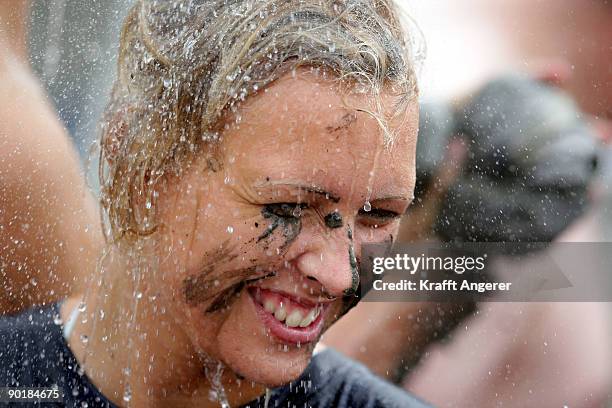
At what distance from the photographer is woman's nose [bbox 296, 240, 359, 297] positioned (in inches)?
31.7

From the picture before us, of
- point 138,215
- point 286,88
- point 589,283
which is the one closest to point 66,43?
point 138,215

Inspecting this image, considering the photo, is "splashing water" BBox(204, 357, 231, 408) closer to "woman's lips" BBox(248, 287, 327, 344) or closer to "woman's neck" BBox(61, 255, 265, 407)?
"woman's neck" BBox(61, 255, 265, 407)

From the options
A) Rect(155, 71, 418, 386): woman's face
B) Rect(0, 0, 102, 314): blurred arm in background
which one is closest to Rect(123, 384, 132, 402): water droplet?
Rect(155, 71, 418, 386): woman's face

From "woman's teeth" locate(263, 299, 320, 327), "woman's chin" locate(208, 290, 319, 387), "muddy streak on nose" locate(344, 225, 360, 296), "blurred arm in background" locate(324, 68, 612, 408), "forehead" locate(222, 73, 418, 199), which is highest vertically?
"forehead" locate(222, 73, 418, 199)

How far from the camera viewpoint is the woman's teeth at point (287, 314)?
2.71 ft

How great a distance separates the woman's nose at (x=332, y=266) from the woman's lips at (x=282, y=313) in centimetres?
4

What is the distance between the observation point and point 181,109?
830mm

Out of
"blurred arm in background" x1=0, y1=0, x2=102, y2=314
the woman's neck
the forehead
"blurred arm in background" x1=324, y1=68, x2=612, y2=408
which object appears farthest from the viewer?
"blurred arm in background" x1=324, y1=68, x2=612, y2=408

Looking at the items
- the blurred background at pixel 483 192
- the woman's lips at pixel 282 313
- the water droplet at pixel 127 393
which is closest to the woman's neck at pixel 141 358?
the water droplet at pixel 127 393

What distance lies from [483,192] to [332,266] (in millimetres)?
605

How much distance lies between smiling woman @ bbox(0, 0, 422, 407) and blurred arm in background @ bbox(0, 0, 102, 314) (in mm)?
248

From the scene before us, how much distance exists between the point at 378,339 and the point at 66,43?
0.77 meters

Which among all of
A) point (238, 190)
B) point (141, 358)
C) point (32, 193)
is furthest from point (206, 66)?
point (32, 193)

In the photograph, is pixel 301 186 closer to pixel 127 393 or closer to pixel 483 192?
pixel 127 393
